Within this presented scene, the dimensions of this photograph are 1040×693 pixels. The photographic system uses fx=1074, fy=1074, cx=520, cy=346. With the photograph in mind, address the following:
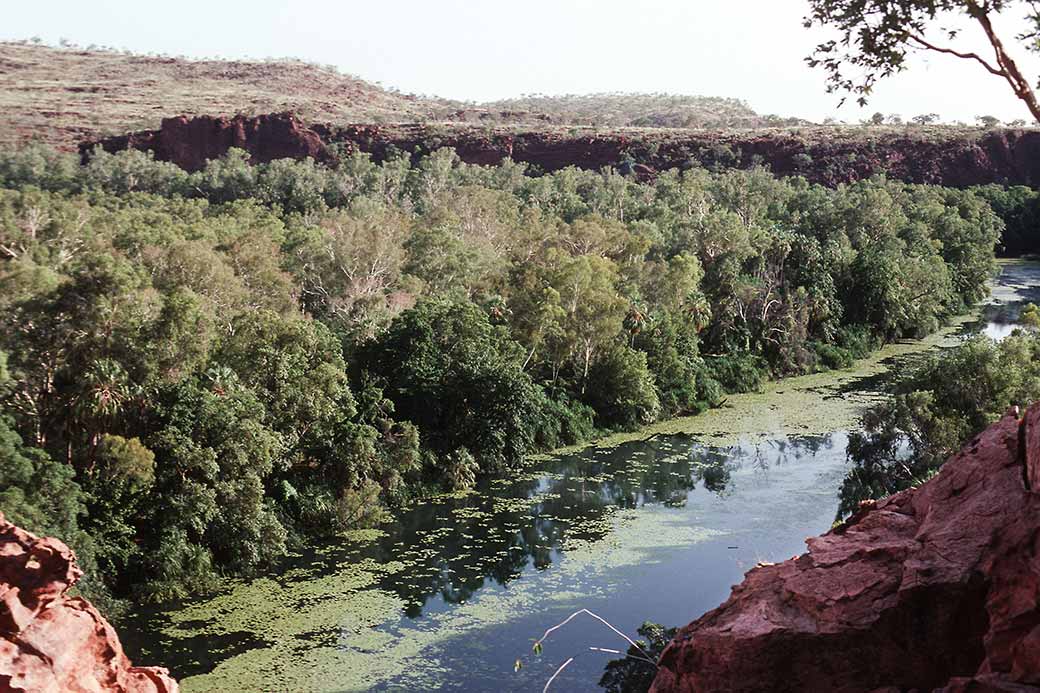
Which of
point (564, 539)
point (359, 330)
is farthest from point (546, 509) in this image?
point (359, 330)

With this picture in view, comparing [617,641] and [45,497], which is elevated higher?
[45,497]

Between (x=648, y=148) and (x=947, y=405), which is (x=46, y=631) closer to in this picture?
(x=947, y=405)

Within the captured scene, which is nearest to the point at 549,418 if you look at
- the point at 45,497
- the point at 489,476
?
the point at 489,476

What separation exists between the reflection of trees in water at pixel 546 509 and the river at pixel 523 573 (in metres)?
0.07

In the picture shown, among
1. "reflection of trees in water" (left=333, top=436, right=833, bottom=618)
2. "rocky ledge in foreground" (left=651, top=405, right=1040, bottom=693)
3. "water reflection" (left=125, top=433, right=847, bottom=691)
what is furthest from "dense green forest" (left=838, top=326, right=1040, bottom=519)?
"rocky ledge in foreground" (left=651, top=405, right=1040, bottom=693)

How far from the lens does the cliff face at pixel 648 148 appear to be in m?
97.5

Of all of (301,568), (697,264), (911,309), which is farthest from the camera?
(911,309)

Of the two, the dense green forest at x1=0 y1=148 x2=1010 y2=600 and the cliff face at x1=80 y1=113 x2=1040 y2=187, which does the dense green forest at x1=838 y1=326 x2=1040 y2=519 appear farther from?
the cliff face at x1=80 y1=113 x2=1040 y2=187

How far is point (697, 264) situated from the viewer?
4691 centimetres

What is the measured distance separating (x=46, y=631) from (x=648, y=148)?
93574 mm

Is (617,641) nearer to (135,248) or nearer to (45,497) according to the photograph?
(45,497)

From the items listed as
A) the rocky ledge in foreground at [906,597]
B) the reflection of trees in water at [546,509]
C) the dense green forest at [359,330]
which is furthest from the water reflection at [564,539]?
the rocky ledge in foreground at [906,597]

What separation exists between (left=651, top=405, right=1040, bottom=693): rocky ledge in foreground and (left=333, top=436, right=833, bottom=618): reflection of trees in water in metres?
16.1

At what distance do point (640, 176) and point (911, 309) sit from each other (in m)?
45.1
